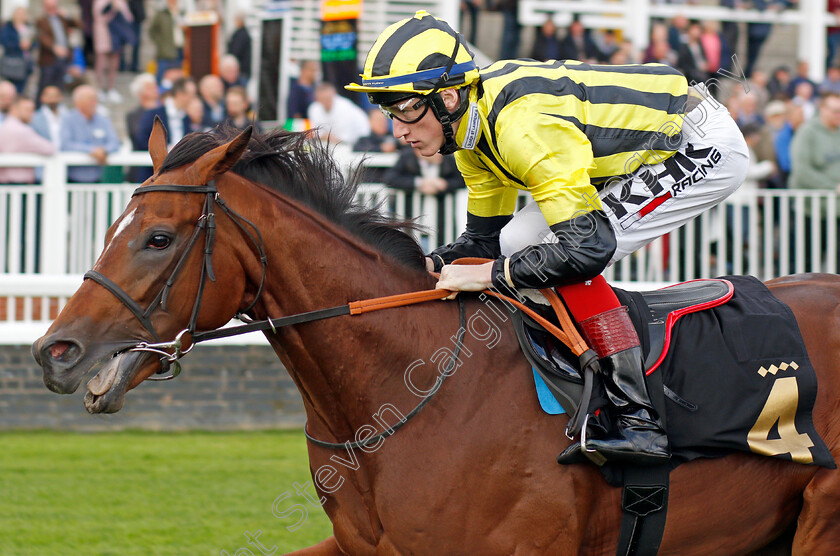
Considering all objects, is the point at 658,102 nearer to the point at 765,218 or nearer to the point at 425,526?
A: the point at 425,526

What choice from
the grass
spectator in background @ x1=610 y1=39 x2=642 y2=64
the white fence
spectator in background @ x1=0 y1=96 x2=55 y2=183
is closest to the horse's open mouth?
the grass

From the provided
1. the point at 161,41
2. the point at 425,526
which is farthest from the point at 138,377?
the point at 161,41


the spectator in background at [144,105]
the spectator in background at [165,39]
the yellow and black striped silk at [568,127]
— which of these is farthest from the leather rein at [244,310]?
the spectator in background at [165,39]

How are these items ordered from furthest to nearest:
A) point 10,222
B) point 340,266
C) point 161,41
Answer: point 161,41
point 10,222
point 340,266

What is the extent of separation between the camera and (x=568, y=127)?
3.13m

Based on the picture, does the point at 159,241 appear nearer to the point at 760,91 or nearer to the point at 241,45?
the point at 241,45

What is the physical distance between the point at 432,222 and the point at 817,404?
187 inches

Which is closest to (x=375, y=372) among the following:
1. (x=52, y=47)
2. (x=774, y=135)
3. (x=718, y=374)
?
(x=718, y=374)

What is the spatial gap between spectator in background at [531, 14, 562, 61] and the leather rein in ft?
34.4

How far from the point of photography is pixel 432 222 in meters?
7.94

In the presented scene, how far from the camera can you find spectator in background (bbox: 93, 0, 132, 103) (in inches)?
496

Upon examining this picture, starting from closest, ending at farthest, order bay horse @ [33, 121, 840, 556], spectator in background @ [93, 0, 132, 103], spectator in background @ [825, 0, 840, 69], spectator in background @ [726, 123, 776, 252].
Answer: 1. bay horse @ [33, 121, 840, 556]
2. spectator in background @ [726, 123, 776, 252]
3. spectator in background @ [93, 0, 132, 103]
4. spectator in background @ [825, 0, 840, 69]

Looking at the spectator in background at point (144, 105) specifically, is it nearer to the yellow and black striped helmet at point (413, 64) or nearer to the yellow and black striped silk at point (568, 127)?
the yellow and black striped silk at point (568, 127)

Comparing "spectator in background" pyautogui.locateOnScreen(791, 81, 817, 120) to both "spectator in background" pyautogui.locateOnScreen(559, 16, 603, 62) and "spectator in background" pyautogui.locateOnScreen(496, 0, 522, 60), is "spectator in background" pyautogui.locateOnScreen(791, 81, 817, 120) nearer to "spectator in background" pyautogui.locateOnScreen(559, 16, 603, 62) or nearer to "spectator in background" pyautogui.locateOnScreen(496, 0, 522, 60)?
"spectator in background" pyautogui.locateOnScreen(559, 16, 603, 62)
